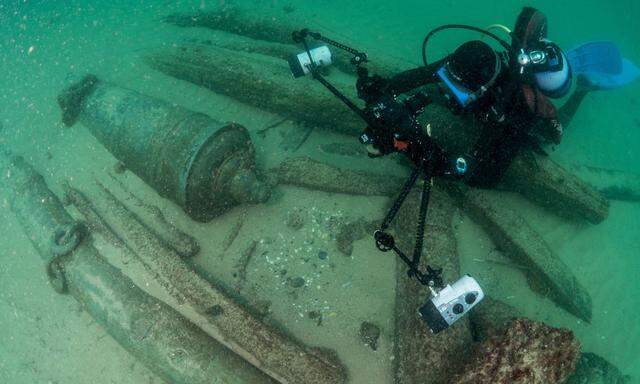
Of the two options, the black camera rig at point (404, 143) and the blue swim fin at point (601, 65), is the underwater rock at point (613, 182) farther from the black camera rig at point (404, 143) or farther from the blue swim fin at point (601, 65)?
the black camera rig at point (404, 143)

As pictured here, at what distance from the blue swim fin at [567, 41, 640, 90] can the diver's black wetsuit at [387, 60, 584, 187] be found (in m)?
3.07

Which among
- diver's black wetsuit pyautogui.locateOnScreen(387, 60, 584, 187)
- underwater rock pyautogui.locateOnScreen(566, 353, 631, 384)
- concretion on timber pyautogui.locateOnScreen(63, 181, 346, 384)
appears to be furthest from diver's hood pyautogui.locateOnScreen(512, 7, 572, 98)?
concretion on timber pyautogui.locateOnScreen(63, 181, 346, 384)

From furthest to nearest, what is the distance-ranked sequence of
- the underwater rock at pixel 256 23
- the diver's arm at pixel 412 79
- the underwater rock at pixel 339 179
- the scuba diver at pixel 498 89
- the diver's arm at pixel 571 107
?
the underwater rock at pixel 256 23 → the diver's arm at pixel 571 107 → the underwater rock at pixel 339 179 → the diver's arm at pixel 412 79 → the scuba diver at pixel 498 89

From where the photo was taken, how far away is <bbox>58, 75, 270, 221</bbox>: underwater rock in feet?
13.5

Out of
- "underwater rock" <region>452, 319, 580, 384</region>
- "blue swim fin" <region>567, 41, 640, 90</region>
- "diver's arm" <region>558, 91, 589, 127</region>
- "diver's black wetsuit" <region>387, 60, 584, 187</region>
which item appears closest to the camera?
"underwater rock" <region>452, 319, 580, 384</region>

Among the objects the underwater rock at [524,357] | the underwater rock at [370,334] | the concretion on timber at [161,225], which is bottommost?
the underwater rock at [370,334]

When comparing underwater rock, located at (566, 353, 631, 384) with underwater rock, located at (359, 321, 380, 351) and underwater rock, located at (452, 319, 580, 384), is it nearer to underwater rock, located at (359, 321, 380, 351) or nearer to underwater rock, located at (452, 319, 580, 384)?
underwater rock, located at (452, 319, 580, 384)

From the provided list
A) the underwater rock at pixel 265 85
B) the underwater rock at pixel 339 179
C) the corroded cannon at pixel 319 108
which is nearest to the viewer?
the corroded cannon at pixel 319 108

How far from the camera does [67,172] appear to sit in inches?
223

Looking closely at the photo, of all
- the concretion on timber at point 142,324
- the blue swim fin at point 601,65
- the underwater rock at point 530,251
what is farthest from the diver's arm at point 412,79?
the blue swim fin at point 601,65

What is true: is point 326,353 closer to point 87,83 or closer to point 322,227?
point 322,227

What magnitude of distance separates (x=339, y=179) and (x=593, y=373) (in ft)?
10.3

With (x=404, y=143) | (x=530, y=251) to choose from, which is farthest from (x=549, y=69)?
(x=404, y=143)

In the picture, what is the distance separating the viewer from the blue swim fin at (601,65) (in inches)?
259
